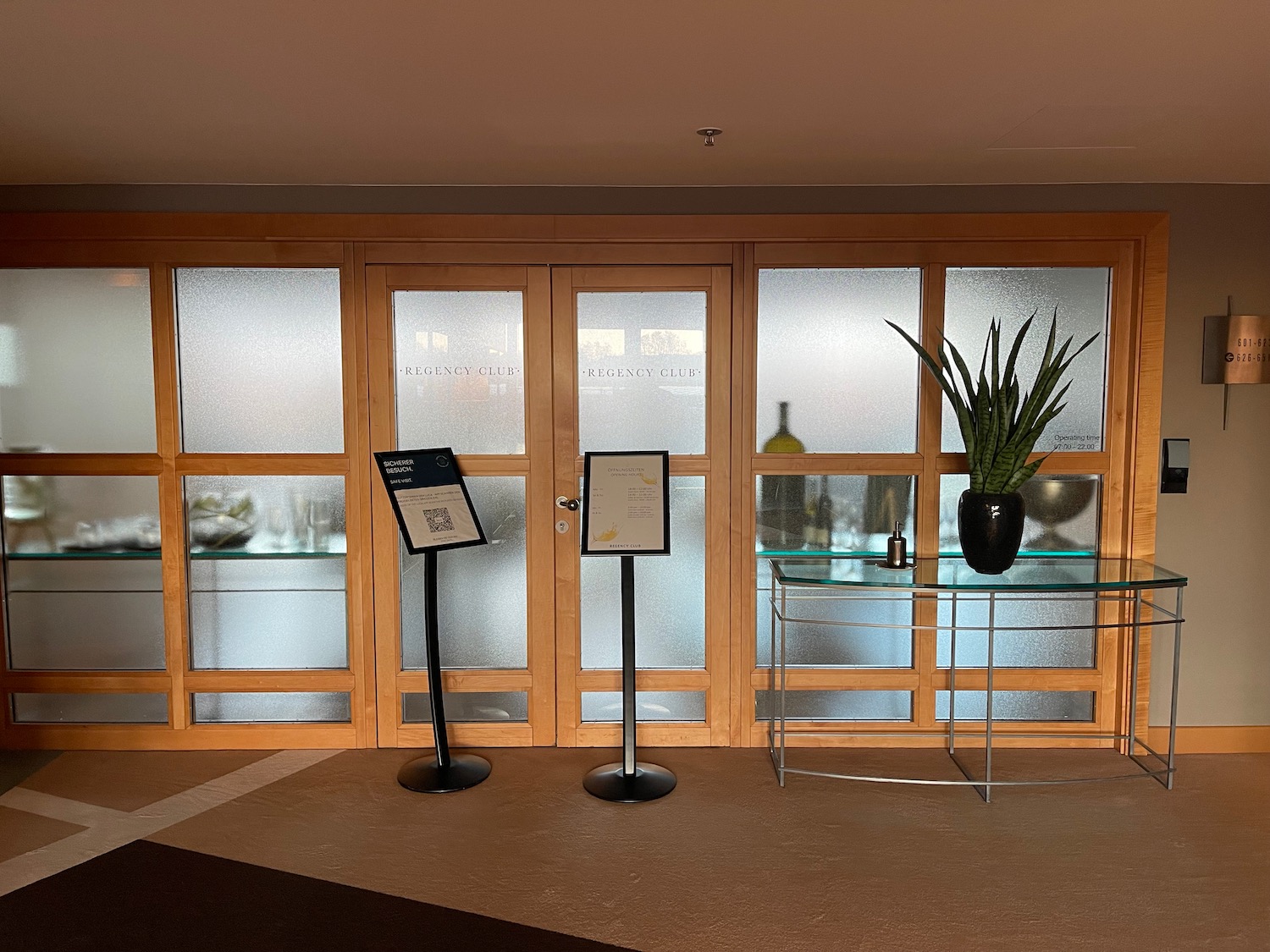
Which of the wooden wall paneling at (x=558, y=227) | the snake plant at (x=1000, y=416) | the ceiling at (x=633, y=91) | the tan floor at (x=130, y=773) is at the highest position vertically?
the ceiling at (x=633, y=91)

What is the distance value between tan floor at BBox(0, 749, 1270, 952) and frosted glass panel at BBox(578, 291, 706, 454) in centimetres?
148

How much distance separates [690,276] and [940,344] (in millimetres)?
1146

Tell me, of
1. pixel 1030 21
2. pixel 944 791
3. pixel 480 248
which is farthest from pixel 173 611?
pixel 1030 21

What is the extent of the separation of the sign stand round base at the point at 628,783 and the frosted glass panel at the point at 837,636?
76 cm

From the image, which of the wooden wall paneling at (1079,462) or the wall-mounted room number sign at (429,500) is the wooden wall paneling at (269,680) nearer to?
the wall-mounted room number sign at (429,500)

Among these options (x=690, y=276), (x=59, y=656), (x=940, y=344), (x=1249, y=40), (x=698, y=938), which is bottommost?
(x=698, y=938)

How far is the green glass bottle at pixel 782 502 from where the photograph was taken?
4.07m

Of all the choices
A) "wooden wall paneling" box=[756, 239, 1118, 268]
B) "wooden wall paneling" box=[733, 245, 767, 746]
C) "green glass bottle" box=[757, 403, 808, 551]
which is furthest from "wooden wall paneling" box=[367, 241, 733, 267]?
"green glass bottle" box=[757, 403, 808, 551]

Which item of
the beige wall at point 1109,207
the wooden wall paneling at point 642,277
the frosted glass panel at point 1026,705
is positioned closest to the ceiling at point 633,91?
the beige wall at point 1109,207

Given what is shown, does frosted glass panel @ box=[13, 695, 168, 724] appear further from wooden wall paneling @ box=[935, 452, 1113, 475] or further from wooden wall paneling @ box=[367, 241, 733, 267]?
wooden wall paneling @ box=[935, 452, 1113, 475]

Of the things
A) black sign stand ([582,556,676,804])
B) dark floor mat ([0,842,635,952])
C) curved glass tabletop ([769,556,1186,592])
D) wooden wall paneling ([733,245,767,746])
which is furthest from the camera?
wooden wall paneling ([733,245,767,746])

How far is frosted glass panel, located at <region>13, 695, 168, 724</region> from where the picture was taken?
13.8 ft

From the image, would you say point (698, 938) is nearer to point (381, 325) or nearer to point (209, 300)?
point (381, 325)

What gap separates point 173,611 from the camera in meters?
4.10
